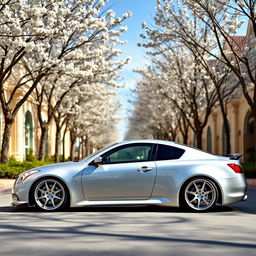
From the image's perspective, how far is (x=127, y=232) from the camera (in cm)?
650

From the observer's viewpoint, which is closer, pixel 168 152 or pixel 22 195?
pixel 22 195

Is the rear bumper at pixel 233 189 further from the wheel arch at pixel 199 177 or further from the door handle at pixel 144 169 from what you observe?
the door handle at pixel 144 169

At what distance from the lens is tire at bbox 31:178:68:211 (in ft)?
27.7

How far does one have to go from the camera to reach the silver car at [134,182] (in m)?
8.39

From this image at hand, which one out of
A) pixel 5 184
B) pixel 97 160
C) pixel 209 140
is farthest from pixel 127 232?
pixel 209 140

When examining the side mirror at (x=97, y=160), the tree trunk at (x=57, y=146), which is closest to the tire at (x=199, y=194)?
the side mirror at (x=97, y=160)

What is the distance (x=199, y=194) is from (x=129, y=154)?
152 centimetres

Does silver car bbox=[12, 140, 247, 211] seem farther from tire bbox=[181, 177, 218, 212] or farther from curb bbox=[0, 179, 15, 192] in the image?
curb bbox=[0, 179, 15, 192]

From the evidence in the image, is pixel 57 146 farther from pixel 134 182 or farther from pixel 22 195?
pixel 134 182

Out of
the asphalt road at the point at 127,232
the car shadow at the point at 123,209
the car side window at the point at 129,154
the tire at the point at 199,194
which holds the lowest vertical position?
the asphalt road at the point at 127,232

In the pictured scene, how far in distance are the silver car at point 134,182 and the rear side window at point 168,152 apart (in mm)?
19

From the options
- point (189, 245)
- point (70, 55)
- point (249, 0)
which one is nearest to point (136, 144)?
point (189, 245)

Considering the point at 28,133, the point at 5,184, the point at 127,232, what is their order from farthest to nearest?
the point at 28,133 → the point at 5,184 → the point at 127,232

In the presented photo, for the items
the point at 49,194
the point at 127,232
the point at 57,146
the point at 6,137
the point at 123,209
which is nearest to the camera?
the point at 127,232
